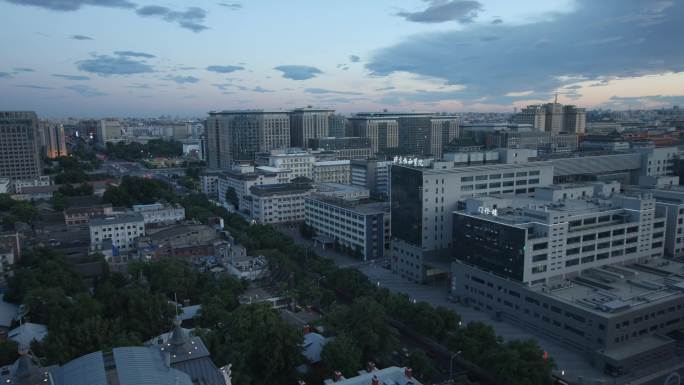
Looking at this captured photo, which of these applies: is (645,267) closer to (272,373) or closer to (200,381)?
(272,373)

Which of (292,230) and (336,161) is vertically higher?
(336,161)

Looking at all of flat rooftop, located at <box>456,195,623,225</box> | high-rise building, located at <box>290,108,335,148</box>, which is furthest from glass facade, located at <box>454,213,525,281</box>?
high-rise building, located at <box>290,108,335,148</box>

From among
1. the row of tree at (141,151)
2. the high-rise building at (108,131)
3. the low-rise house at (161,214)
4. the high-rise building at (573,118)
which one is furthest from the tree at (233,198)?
the high-rise building at (108,131)

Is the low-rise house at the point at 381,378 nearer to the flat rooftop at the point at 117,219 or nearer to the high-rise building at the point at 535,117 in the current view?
the flat rooftop at the point at 117,219

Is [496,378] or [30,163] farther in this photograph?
[30,163]

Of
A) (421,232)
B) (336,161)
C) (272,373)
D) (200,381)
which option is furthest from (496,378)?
(336,161)

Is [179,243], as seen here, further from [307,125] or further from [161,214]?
[307,125]
